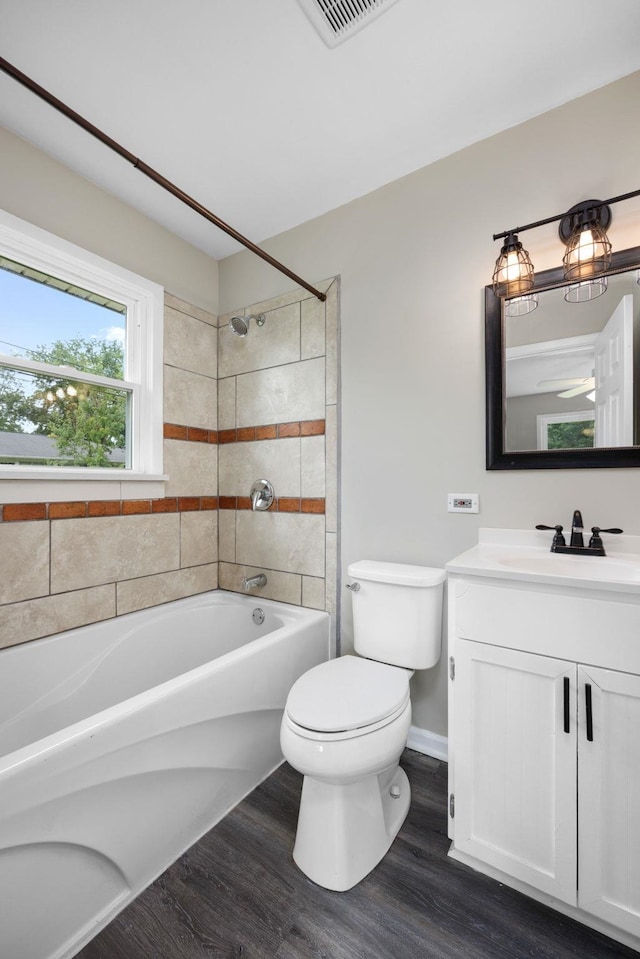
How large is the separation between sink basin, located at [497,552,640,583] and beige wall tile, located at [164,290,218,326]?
81.2 inches

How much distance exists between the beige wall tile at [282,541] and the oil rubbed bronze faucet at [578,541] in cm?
104

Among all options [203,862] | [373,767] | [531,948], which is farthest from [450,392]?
[203,862]

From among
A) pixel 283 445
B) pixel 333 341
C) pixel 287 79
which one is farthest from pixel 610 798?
pixel 287 79

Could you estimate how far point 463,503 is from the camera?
176 cm

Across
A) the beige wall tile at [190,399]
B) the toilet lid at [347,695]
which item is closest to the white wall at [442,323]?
the toilet lid at [347,695]

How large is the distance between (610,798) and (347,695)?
0.72m

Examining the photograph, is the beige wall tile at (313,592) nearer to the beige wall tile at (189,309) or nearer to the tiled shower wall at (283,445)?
the tiled shower wall at (283,445)

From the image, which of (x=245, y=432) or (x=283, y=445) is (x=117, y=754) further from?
(x=245, y=432)

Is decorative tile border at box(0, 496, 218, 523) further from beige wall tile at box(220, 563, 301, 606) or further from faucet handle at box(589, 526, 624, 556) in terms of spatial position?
faucet handle at box(589, 526, 624, 556)

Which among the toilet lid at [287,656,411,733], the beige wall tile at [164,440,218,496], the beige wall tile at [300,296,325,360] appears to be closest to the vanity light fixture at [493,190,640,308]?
the beige wall tile at [300,296,325,360]

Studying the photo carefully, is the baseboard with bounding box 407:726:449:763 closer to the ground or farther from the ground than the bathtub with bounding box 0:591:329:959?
closer to the ground

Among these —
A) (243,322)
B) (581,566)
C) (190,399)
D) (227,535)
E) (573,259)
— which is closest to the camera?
(581,566)

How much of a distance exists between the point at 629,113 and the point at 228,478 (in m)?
2.30

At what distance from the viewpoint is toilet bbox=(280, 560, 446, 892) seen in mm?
1229
